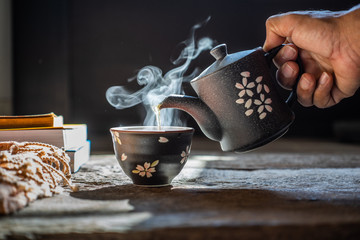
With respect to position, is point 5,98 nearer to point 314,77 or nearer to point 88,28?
point 88,28

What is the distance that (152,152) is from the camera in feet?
2.50

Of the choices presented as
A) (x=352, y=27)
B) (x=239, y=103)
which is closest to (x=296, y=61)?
(x=352, y=27)

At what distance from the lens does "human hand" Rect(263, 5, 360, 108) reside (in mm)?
908

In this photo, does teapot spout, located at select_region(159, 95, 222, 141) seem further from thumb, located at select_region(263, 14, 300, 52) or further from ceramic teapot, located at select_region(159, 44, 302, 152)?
thumb, located at select_region(263, 14, 300, 52)

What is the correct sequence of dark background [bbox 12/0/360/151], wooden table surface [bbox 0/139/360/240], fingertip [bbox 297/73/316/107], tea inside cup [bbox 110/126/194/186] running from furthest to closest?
dark background [bbox 12/0/360/151], fingertip [bbox 297/73/316/107], tea inside cup [bbox 110/126/194/186], wooden table surface [bbox 0/139/360/240]

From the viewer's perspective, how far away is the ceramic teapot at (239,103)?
2.58 ft

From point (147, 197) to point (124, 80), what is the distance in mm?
3147

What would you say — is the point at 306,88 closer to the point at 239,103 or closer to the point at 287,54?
the point at 287,54

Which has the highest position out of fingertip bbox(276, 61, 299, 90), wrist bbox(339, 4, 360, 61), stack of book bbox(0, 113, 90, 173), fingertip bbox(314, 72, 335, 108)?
wrist bbox(339, 4, 360, 61)

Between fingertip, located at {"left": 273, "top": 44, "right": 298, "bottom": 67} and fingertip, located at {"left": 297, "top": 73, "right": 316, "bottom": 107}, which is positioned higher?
fingertip, located at {"left": 273, "top": 44, "right": 298, "bottom": 67}

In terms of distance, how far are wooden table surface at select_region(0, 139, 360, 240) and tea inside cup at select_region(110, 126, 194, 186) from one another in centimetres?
3

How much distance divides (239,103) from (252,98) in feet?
0.10

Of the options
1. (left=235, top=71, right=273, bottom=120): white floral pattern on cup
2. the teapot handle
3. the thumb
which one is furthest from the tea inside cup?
the thumb

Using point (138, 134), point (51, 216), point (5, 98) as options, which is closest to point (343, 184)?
point (138, 134)
